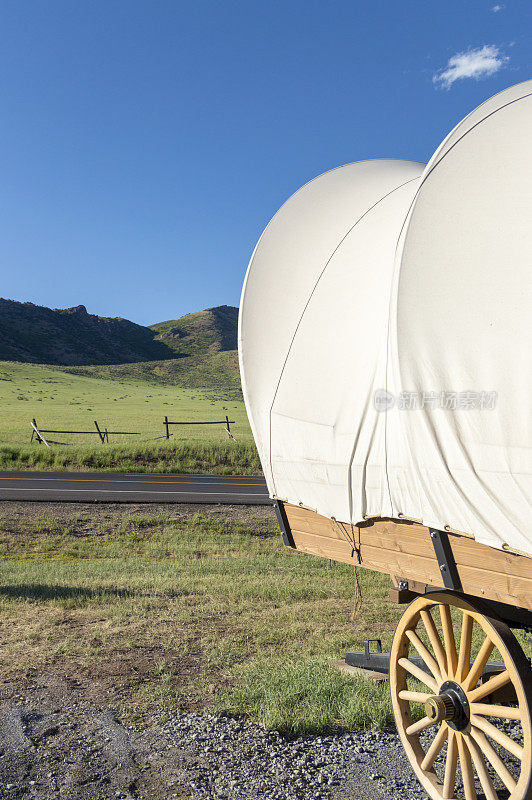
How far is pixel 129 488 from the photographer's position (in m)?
21.0

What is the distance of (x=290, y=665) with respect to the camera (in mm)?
5781

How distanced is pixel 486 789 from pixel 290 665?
8.21 feet

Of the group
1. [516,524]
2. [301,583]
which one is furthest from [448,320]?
[301,583]

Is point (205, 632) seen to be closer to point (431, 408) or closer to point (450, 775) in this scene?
point (450, 775)

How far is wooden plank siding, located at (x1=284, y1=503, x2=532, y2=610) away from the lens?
9.91 ft

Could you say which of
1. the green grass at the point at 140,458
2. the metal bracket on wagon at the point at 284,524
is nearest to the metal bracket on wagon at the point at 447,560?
the metal bracket on wagon at the point at 284,524

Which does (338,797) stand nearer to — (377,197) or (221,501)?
(377,197)

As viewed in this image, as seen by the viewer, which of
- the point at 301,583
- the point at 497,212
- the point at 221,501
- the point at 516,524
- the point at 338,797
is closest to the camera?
the point at 516,524

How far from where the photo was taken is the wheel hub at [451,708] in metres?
3.62

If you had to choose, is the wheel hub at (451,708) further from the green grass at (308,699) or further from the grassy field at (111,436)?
the grassy field at (111,436)

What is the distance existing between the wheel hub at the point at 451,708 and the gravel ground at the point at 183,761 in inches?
23.6

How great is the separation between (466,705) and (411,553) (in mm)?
971

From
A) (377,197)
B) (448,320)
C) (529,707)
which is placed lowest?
(529,707)

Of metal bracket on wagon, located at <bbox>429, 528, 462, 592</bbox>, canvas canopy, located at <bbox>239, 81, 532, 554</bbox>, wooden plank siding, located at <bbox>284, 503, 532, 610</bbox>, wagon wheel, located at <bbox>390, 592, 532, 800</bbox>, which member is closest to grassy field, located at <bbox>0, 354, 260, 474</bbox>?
wooden plank siding, located at <bbox>284, 503, 532, 610</bbox>
